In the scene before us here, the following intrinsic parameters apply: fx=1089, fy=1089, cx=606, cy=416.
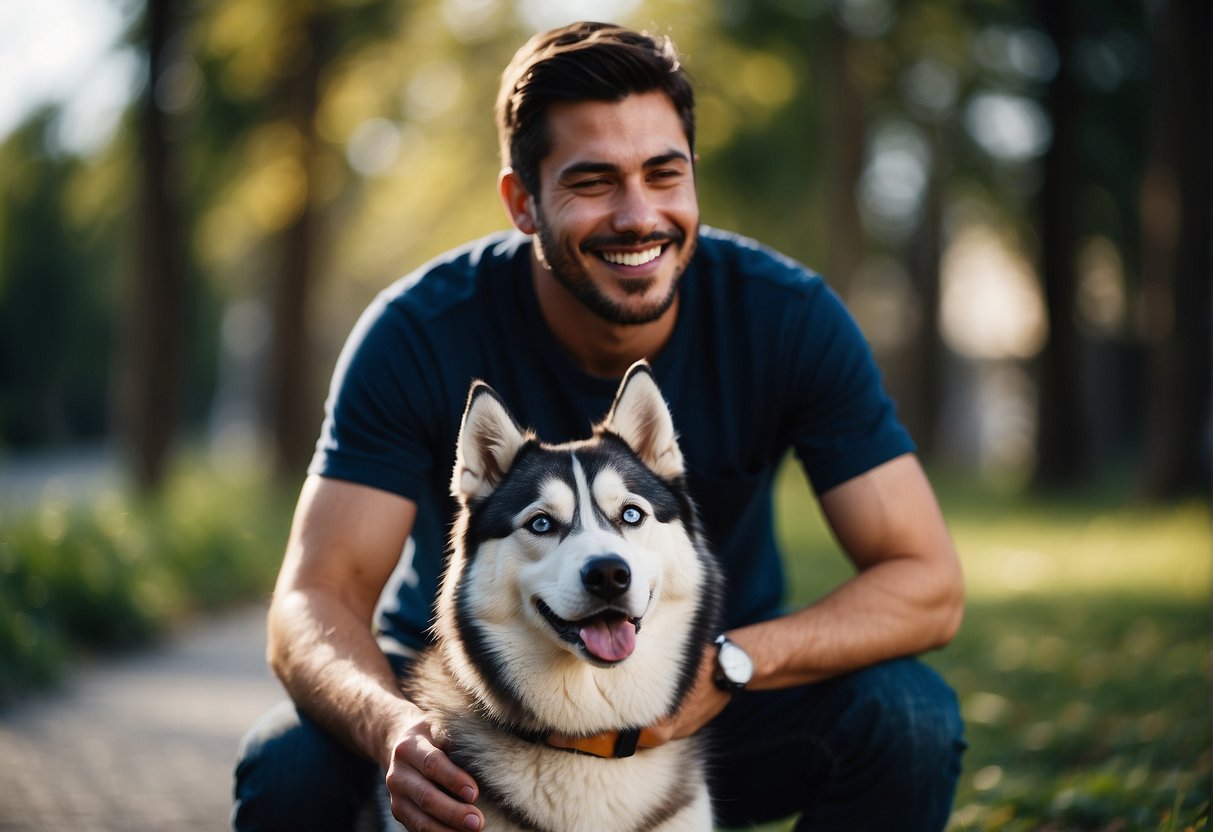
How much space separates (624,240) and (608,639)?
3.56ft

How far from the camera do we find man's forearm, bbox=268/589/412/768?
239 centimetres

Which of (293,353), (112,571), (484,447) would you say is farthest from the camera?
(293,353)

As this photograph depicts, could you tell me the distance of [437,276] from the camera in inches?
122

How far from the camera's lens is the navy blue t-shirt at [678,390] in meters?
2.86

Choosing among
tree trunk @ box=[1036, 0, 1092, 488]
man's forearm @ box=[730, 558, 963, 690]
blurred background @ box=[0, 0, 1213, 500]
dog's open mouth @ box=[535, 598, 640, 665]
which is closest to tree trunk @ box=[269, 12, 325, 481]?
blurred background @ box=[0, 0, 1213, 500]

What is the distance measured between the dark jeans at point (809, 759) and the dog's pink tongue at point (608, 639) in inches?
26.8

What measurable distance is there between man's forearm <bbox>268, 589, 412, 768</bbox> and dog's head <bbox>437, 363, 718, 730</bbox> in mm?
188

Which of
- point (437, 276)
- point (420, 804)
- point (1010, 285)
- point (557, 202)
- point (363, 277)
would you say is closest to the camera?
point (420, 804)

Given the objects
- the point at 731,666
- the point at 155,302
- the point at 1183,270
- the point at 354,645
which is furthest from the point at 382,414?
the point at 1183,270

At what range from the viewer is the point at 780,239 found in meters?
16.0

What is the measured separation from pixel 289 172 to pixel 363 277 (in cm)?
1056

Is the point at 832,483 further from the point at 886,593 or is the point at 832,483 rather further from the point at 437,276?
the point at 437,276

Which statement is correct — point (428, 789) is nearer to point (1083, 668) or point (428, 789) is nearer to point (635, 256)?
point (635, 256)

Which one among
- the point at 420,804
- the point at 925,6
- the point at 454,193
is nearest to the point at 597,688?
the point at 420,804
